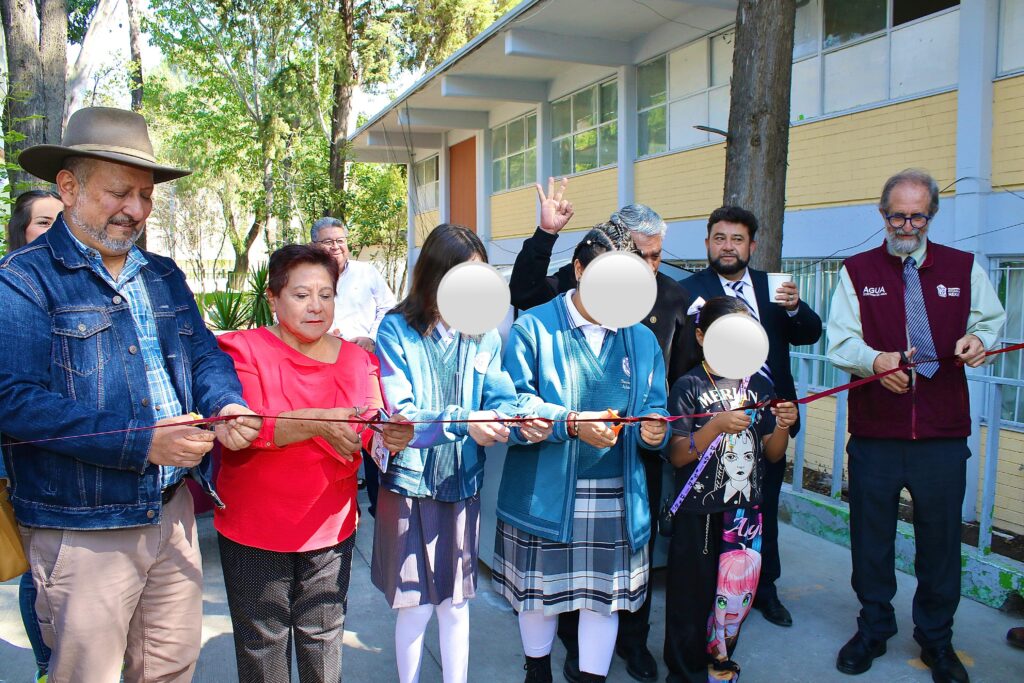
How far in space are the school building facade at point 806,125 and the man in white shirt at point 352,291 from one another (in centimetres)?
306

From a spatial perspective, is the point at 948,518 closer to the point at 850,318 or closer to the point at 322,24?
the point at 850,318

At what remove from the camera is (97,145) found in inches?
80.6

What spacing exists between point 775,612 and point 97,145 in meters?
3.42

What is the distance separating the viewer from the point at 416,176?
22.4m

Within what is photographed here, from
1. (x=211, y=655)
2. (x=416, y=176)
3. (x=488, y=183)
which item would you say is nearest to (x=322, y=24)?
(x=488, y=183)

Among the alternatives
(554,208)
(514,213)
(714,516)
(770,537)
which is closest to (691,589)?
(714,516)

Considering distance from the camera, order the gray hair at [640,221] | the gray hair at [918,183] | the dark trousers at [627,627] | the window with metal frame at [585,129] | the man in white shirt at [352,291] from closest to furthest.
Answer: the gray hair at [640,221] < the gray hair at [918,183] < the dark trousers at [627,627] < the man in white shirt at [352,291] < the window with metal frame at [585,129]

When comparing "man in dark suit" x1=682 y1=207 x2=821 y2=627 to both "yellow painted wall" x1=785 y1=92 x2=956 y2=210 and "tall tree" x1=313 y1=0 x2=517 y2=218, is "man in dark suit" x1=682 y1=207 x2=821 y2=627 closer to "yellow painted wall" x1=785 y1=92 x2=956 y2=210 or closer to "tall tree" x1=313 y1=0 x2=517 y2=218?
"yellow painted wall" x1=785 y1=92 x2=956 y2=210

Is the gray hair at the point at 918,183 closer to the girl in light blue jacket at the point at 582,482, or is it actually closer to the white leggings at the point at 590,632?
the girl in light blue jacket at the point at 582,482

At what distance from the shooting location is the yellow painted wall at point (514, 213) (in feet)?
49.7

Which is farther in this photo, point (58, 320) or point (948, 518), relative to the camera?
point (948, 518)

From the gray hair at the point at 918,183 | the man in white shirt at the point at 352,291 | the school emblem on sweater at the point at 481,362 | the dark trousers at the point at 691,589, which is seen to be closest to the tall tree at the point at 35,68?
the man in white shirt at the point at 352,291

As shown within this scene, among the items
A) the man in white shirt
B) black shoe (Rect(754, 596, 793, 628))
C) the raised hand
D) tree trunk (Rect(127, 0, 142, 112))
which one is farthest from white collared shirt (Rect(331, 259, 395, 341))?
tree trunk (Rect(127, 0, 142, 112))

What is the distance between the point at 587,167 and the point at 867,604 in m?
10.9
